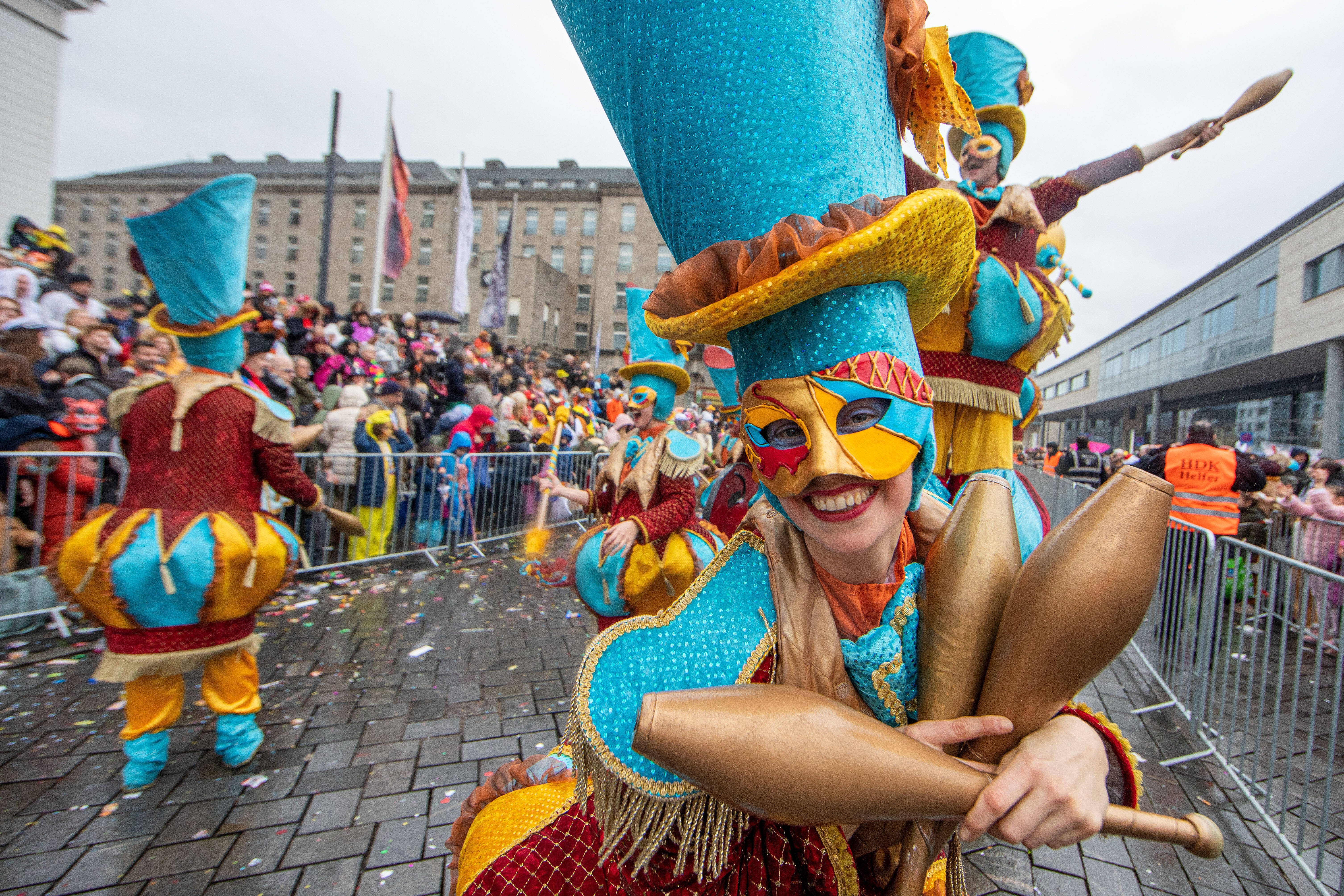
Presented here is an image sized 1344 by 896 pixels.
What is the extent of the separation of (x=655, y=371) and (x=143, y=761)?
332cm

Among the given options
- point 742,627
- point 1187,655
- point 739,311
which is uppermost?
point 739,311

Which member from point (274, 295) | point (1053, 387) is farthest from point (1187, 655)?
point (1053, 387)

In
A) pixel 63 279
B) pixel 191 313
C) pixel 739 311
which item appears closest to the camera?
pixel 739 311

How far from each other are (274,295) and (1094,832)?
13.5m

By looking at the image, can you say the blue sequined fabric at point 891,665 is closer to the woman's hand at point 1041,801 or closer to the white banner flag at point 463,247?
the woman's hand at point 1041,801

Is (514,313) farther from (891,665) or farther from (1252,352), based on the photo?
(891,665)

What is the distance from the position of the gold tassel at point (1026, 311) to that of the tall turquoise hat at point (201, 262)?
323 centimetres

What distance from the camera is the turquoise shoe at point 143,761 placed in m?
2.93

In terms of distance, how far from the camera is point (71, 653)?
4430 millimetres

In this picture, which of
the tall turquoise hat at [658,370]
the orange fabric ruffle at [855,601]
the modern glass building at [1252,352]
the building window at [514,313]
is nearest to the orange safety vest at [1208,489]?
the tall turquoise hat at [658,370]

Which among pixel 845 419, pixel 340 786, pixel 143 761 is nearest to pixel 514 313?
pixel 143 761

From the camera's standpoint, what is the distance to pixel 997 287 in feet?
8.06

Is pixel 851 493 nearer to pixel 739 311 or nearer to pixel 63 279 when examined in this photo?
pixel 739 311

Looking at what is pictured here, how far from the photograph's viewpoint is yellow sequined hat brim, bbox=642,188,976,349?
1.10m
